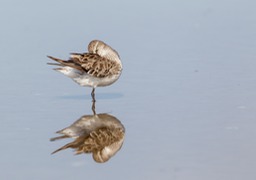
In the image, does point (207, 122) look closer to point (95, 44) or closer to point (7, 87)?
point (95, 44)

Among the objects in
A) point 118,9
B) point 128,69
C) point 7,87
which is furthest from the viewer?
point 118,9

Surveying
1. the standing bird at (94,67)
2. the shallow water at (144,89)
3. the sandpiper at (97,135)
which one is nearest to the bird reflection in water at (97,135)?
the sandpiper at (97,135)

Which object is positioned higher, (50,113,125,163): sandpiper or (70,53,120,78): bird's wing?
(70,53,120,78): bird's wing

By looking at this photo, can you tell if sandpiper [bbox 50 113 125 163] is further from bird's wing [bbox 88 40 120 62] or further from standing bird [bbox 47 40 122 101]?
bird's wing [bbox 88 40 120 62]

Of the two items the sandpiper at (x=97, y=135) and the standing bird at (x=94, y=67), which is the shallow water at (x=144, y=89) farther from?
the standing bird at (x=94, y=67)

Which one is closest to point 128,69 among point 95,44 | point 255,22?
point 95,44

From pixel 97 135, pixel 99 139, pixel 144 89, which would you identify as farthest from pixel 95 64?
pixel 99 139

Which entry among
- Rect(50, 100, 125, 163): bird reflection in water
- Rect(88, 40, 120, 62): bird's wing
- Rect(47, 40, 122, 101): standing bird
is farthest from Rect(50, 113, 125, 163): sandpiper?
Rect(88, 40, 120, 62): bird's wing
